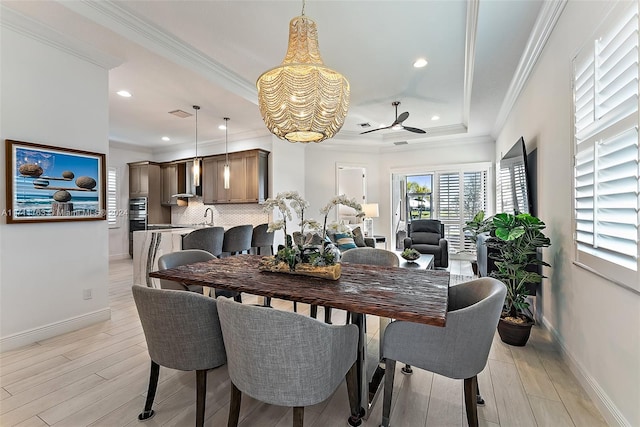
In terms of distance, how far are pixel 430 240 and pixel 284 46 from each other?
4.55 m

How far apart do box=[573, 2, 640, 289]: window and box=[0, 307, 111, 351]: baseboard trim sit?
4311 millimetres

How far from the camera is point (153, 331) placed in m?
1.47

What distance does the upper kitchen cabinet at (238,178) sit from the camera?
5.84 m

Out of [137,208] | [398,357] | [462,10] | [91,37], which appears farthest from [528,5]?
[137,208]

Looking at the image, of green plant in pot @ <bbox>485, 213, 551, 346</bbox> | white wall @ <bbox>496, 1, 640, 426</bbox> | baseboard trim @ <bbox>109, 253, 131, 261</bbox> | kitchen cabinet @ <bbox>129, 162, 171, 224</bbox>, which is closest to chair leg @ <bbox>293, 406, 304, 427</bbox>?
white wall @ <bbox>496, 1, 640, 426</bbox>

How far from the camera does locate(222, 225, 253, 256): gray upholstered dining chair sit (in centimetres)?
420

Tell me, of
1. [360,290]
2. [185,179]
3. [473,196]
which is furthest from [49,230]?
[473,196]

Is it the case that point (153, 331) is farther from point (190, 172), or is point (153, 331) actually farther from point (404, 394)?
point (190, 172)

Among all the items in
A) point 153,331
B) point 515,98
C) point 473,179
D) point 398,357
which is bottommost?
point 398,357

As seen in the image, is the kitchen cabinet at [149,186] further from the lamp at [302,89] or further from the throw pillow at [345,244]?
the lamp at [302,89]

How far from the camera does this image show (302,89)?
1.91m

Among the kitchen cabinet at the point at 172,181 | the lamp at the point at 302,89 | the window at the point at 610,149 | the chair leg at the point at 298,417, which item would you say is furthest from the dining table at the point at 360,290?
the kitchen cabinet at the point at 172,181

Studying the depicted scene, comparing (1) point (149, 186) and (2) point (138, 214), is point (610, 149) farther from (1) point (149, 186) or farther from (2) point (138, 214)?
(2) point (138, 214)

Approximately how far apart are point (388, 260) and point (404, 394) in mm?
1009
